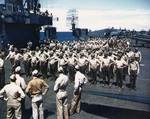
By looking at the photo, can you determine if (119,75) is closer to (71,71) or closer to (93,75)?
(93,75)

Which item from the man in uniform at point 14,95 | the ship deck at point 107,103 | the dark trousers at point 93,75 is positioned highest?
the man in uniform at point 14,95

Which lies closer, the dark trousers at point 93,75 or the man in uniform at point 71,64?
the man in uniform at point 71,64

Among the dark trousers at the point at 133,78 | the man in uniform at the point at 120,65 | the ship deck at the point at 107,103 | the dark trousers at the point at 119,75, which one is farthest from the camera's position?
the dark trousers at the point at 119,75

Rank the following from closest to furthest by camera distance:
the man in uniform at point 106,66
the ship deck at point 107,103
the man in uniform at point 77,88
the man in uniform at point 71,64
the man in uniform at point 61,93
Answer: the man in uniform at point 61,93 → the man in uniform at point 77,88 → the ship deck at point 107,103 → the man in uniform at point 106,66 → the man in uniform at point 71,64

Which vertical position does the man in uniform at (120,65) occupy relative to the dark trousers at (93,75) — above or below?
above

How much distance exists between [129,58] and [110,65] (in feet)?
7.12

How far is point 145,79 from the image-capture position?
28047 millimetres

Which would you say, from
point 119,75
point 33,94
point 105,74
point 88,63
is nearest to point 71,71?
point 88,63

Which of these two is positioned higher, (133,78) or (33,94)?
(33,94)

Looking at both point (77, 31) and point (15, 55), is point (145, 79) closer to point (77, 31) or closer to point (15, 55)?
point (15, 55)

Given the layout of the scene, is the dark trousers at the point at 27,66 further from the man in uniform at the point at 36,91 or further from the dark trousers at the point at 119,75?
the man in uniform at the point at 36,91

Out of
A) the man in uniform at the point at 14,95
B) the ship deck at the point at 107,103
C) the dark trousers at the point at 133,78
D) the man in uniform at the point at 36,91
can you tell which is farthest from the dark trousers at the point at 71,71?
the man in uniform at the point at 14,95

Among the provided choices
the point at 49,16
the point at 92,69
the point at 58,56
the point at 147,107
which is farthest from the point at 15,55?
the point at 49,16

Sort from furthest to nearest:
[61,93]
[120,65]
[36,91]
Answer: [120,65] < [61,93] < [36,91]
